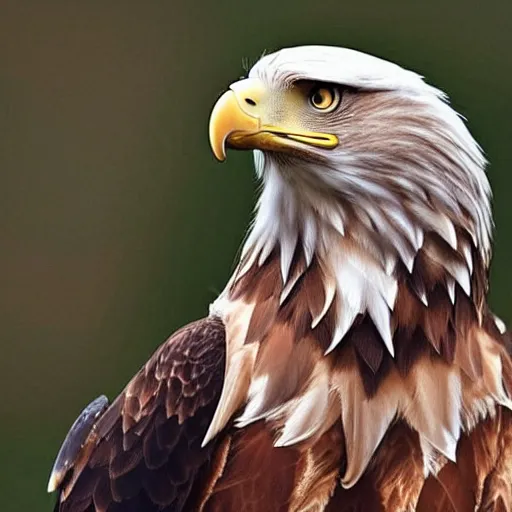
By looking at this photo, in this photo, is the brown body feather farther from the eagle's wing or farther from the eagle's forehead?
the eagle's forehead

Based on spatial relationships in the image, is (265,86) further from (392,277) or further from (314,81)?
(392,277)

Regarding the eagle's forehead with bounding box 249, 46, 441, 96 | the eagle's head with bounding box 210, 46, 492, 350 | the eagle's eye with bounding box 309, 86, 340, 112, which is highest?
the eagle's forehead with bounding box 249, 46, 441, 96

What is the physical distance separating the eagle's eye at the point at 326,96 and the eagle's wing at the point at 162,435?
272mm

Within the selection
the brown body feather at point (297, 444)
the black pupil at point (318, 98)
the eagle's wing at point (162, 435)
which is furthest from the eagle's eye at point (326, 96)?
the eagle's wing at point (162, 435)

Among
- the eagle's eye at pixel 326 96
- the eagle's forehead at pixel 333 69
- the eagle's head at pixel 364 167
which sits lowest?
the eagle's head at pixel 364 167

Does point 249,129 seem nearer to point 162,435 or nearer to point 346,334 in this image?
point 346,334

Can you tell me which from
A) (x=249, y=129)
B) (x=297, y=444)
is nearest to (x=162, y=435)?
(x=297, y=444)

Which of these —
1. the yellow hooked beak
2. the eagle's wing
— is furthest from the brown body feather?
the yellow hooked beak

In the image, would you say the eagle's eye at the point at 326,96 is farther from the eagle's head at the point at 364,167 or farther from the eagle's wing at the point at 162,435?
the eagle's wing at the point at 162,435

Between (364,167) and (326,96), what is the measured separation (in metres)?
0.08

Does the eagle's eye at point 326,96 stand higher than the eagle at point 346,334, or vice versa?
the eagle's eye at point 326,96

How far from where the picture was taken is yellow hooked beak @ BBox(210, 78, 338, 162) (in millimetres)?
1132

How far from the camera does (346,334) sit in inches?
47.0

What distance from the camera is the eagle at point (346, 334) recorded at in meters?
1.17
